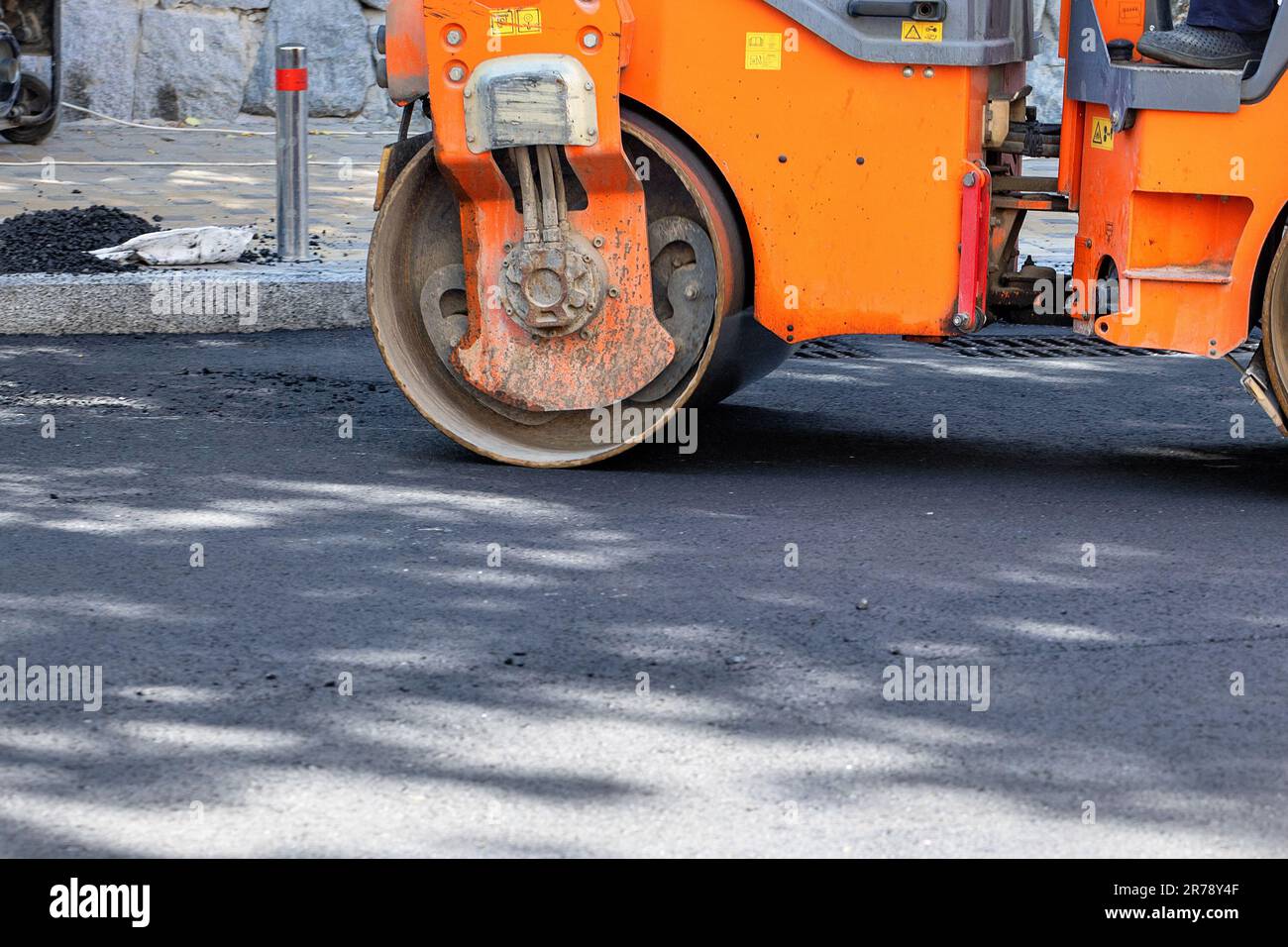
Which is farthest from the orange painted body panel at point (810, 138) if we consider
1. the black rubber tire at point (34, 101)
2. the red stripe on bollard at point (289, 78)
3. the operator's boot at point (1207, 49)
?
the black rubber tire at point (34, 101)

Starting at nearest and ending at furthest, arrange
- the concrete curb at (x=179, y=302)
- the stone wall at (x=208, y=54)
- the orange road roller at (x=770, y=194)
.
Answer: the orange road roller at (x=770, y=194), the concrete curb at (x=179, y=302), the stone wall at (x=208, y=54)

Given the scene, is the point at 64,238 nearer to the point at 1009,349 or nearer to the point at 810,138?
the point at 1009,349

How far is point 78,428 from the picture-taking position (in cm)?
657

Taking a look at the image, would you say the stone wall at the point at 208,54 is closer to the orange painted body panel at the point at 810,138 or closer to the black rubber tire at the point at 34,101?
the black rubber tire at the point at 34,101

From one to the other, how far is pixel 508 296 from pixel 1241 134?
2.21 metres

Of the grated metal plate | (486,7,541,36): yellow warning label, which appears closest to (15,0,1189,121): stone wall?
the grated metal plate

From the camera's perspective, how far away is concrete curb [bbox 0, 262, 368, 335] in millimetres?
8305

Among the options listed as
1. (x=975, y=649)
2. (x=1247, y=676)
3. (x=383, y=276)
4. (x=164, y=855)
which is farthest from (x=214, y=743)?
(x=383, y=276)

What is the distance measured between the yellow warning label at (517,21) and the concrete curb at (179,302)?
3.01 m

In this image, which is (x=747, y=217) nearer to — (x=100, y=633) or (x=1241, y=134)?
(x=1241, y=134)

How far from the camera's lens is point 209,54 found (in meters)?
14.0

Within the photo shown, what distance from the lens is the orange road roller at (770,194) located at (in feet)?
18.6

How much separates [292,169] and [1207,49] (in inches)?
193

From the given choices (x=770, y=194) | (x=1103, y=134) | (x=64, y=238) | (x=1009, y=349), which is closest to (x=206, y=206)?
(x=64, y=238)
